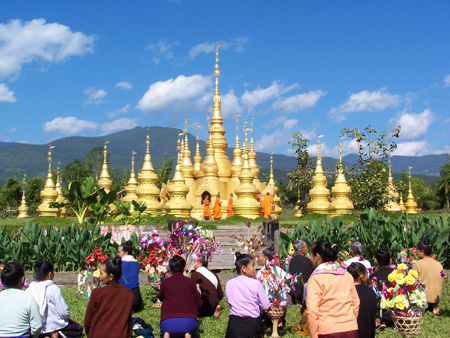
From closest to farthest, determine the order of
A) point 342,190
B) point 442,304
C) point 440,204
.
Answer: point 442,304 < point 342,190 < point 440,204

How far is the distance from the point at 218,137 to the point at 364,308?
2362 centimetres

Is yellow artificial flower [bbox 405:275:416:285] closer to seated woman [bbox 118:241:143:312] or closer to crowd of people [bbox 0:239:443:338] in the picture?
crowd of people [bbox 0:239:443:338]

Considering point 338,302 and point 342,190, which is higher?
point 342,190

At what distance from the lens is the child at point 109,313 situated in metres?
5.64

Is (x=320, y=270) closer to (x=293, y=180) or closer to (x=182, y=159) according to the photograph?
(x=182, y=159)

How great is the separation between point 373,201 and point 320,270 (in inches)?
784

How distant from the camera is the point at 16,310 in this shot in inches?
211

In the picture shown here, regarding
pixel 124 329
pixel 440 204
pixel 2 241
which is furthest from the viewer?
pixel 440 204

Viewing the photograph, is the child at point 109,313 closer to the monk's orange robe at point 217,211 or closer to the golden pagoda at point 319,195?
the monk's orange robe at point 217,211

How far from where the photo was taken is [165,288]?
22.5 ft

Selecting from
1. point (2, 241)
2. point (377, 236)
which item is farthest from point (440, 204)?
point (2, 241)

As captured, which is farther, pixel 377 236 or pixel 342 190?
pixel 342 190

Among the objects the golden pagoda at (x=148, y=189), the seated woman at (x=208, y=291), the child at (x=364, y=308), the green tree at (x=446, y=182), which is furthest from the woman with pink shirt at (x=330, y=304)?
the green tree at (x=446, y=182)

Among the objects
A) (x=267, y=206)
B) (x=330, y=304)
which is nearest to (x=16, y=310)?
(x=330, y=304)
